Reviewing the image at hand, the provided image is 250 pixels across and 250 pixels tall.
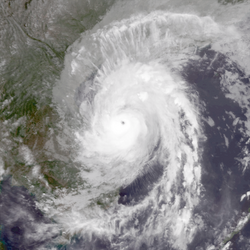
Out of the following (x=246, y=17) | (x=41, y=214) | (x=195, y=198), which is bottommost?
(x=41, y=214)

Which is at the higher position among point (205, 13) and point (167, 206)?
point (205, 13)

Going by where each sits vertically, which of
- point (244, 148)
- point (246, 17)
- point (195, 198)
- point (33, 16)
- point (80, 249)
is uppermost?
point (246, 17)

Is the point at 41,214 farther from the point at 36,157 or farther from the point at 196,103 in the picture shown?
the point at 196,103

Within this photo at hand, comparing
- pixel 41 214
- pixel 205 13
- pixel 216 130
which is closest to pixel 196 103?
pixel 216 130

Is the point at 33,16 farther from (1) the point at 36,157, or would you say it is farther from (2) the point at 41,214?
(2) the point at 41,214

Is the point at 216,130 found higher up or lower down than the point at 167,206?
higher up

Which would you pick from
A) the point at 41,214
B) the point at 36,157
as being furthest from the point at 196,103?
the point at 41,214
